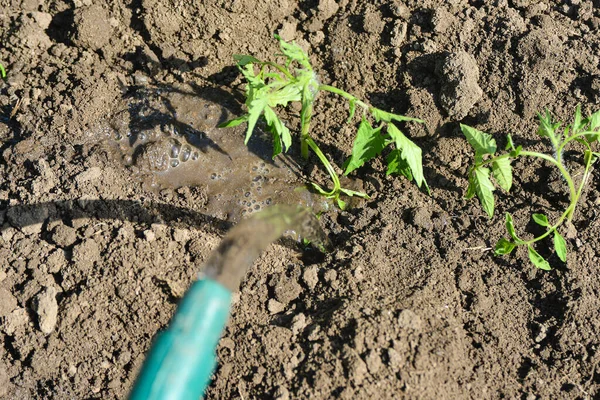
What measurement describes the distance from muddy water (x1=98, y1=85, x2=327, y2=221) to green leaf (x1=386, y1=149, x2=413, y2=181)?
0.37 metres

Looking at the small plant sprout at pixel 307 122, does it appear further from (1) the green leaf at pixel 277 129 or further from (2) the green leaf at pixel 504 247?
(2) the green leaf at pixel 504 247

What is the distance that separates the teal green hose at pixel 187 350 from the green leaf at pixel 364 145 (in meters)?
1.19

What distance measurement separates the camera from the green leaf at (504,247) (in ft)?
8.82

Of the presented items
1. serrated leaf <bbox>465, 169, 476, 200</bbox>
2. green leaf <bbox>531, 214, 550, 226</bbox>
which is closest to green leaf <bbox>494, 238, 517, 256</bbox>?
green leaf <bbox>531, 214, 550, 226</bbox>

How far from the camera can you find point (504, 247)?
8.86ft

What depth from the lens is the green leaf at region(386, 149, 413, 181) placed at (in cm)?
282

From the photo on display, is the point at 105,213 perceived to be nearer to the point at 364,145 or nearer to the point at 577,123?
the point at 364,145

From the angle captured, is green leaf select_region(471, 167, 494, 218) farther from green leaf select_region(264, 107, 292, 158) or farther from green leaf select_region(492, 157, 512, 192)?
green leaf select_region(264, 107, 292, 158)

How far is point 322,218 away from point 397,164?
0.44 meters

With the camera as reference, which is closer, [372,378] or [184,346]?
[184,346]

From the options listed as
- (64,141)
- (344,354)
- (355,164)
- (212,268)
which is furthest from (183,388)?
(64,141)

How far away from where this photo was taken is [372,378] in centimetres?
230

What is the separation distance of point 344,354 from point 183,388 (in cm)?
85

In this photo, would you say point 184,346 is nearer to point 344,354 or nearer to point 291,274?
point 344,354
